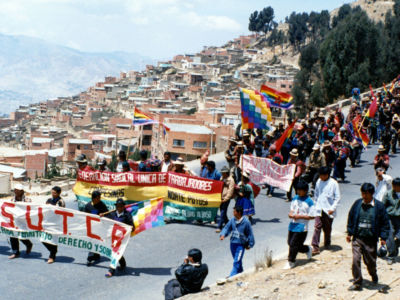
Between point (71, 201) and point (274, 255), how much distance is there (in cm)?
602

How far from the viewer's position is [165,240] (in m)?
10.7

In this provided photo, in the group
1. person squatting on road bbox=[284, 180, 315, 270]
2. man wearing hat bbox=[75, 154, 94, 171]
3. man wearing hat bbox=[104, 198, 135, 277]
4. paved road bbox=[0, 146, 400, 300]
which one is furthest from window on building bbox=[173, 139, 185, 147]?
person squatting on road bbox=[284, 180, 315, 270]

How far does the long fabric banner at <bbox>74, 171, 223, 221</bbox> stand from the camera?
37.4 feet

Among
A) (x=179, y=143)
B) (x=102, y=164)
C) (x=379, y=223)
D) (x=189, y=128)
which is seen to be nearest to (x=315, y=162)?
(x=102, y=164)

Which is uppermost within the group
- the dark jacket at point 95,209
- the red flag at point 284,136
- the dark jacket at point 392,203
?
the red flag at point 284,136

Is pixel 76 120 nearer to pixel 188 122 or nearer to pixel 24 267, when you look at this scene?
pixel 188 122

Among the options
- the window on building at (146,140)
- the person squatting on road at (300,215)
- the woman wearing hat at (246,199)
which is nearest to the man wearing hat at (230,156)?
the woman wearing hat at (246,199)

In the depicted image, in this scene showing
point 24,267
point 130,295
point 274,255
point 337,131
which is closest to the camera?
point 130,295

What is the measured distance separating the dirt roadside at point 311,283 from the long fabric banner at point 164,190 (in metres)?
2.91

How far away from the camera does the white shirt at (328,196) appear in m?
8.64

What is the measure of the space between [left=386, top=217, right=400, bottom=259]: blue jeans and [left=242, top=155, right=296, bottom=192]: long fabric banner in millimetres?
4607

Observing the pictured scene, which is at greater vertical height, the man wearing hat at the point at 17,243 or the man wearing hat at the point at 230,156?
the man wearing hat at the point at 230,156

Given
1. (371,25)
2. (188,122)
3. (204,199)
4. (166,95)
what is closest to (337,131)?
(204,199)

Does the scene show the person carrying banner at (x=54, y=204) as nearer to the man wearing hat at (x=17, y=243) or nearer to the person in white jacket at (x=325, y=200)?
the man wearing hat at (x=17, y=243)
